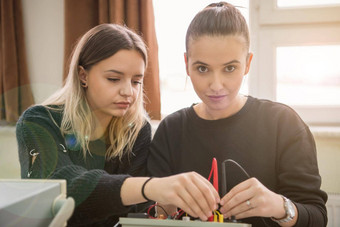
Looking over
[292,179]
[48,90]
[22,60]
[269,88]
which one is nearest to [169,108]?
[269,88]

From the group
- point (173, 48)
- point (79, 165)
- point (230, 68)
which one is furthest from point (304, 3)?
point (79, 165)

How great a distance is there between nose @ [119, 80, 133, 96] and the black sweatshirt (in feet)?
0.54

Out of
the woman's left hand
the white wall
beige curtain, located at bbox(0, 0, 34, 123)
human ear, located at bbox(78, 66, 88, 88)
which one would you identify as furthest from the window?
the woman's left hand

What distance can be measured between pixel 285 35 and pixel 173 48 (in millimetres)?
651

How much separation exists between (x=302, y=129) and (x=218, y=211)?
437mm

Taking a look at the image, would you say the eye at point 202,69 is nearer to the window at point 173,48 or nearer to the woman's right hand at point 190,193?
the woman's right hand at point 190,193

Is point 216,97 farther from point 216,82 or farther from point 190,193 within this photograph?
point 190,193

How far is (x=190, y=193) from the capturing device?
2.39 feet

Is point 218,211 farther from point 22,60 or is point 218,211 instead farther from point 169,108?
point 22,60

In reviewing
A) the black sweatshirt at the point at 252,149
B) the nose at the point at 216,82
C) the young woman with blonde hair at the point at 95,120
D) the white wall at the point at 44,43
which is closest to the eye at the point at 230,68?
the nose at the point at 216,82

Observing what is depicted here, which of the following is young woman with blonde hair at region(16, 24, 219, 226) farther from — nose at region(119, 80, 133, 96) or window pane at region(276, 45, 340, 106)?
window pane at region(276, 45, 340, 106)

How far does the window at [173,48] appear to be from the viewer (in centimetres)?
220

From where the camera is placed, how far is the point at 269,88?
2.09 metres

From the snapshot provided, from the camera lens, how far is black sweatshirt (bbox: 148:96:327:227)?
0.98 m
